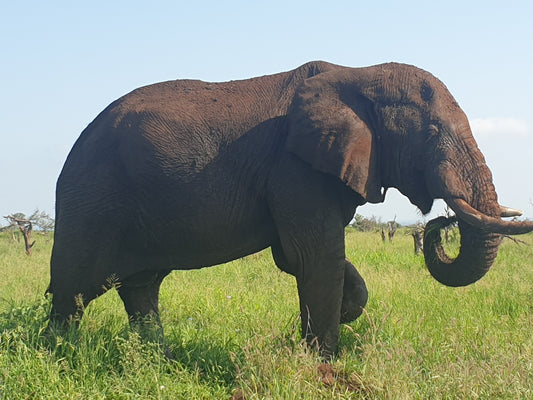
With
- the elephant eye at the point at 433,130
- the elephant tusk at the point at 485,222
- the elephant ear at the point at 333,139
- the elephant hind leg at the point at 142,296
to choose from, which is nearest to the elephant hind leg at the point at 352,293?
the elephant ear at the point at 333,139

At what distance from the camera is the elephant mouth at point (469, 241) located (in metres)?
4.46

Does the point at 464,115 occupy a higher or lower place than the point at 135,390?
higher

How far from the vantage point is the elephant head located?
4676 millimetres

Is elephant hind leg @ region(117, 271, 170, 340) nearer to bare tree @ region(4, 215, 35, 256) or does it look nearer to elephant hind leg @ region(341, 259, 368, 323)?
elephant hind leg @ region(341, 259, 368, 323)

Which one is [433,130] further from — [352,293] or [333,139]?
[352,293]

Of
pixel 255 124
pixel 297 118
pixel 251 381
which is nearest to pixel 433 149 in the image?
pixel 297 118

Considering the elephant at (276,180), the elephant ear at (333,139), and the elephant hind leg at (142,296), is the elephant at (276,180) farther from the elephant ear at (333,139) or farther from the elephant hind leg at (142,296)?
the elephant hind leg at (142,296)

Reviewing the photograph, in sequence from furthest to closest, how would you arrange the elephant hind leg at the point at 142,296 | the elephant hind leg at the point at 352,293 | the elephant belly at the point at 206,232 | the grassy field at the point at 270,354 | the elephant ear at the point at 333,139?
the elephant hind leg at the point at 142,296
the elephant hind leg at the point at 352,293
the elephant belly at the point at 206,232
the elephant ear at the point at 333,139
the grassy field at the point at 270,354

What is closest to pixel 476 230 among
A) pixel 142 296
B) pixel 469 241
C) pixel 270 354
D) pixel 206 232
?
pixel 469 241

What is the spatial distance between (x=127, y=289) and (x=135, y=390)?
5.09 feet

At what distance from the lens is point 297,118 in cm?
482

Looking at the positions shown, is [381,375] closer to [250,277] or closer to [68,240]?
[68,240]

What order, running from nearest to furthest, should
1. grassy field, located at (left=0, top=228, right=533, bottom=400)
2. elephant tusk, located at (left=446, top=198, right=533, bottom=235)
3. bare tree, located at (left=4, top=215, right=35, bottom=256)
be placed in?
grassy field, located at (left=0, top=228, right=533, bottom=400) < elephant tusk, located at (left=446, top=198, right=533, bottom=235) < bare tree, located at (left=4, top=215, right=35, bottom=256)

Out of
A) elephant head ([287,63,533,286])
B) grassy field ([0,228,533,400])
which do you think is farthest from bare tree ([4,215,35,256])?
elephant head ([287,63,533,286])
